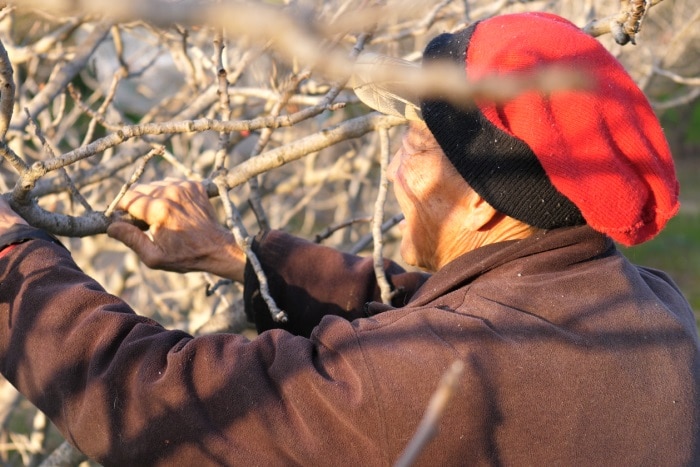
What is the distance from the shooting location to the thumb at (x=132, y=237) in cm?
206

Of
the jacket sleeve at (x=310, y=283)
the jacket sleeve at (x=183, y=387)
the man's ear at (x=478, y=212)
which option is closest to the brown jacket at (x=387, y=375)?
the jacket sleeve at (x=183, y=387)

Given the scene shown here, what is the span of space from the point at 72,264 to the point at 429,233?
784 mm

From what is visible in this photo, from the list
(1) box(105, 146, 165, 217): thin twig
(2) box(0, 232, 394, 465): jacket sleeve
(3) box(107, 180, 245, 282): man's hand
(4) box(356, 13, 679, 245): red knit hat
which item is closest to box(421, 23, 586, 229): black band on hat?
(4) box(356, 13, 679, 245): red knit hat

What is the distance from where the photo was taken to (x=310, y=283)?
2.37 meters

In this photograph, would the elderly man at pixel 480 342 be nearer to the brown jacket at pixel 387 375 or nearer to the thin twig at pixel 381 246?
the brown jacket at pixel 387 375

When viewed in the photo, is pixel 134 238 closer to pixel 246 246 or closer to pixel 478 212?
pixel 246 246

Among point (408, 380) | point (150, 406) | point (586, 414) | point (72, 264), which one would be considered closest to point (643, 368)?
point (586, 414)

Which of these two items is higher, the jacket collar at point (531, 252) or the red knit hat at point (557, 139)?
the red knit hat at point (557, 139)

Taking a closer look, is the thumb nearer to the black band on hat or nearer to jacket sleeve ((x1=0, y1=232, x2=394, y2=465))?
jacket sleeve ((x1=0, y1=232, x2=394, y2=465))

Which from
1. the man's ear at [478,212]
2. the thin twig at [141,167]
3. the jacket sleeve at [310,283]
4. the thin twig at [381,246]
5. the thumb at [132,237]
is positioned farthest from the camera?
the jacket sleeve at [310,283]

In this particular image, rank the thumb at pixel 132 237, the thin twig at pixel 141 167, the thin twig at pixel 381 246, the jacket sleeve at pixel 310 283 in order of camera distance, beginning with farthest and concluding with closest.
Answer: the jacket sleeve at pixel 310 283 < the thin twig at pixel 381 246 < the thumb at pixel 132 237 < the thin twig at pixel 141 167

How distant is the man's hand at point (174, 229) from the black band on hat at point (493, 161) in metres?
0.71

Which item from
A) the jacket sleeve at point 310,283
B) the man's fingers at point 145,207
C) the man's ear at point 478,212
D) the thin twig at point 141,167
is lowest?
the jacket sleeve at point 310,283

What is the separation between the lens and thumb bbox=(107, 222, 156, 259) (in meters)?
2.06
